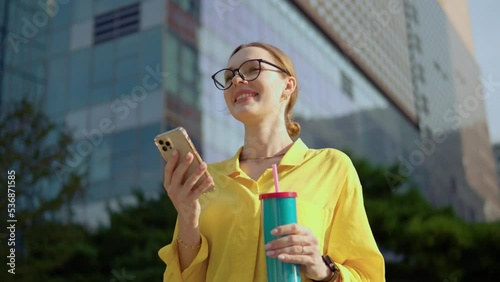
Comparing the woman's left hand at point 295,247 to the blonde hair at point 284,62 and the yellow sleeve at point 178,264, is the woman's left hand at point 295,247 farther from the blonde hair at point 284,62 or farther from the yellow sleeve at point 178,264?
the blonde hair at point 284,62

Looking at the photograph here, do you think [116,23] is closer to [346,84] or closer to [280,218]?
[346,84]

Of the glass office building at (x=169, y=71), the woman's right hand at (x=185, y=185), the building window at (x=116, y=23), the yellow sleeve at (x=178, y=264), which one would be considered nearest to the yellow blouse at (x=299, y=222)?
the yellow sleeve at (x=178, y=264)

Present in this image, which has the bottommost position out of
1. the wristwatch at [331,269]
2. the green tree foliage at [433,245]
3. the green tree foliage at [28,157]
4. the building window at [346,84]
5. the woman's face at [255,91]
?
the green tree foliage at [433,245]

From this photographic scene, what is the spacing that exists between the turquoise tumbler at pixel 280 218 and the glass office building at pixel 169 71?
47.4 feet

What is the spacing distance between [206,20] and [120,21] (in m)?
2.85

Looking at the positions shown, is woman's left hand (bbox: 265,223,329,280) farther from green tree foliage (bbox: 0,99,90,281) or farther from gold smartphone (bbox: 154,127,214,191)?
green tree foliage (bbox: 0,99,90,281)

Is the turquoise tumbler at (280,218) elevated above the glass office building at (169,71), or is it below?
below

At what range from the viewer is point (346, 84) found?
24.9m

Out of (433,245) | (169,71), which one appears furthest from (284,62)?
(169,71)

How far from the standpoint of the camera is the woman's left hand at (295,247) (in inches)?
56.8

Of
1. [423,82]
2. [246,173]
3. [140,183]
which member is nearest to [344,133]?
[423,82]

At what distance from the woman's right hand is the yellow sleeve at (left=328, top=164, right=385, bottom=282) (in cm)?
38

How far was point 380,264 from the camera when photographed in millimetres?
1649

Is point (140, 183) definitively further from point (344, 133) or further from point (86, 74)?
point (344, 133)
